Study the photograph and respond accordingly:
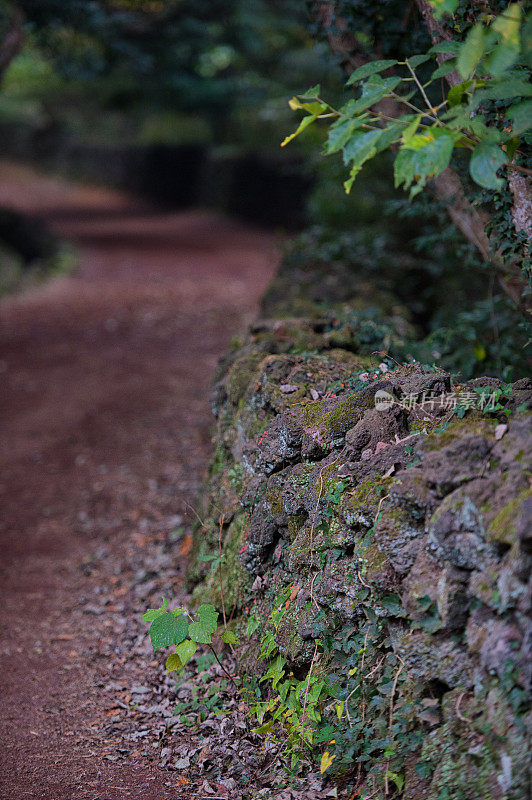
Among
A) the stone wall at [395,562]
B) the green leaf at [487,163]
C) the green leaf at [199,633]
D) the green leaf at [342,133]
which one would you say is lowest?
the green leaf at [199,633]

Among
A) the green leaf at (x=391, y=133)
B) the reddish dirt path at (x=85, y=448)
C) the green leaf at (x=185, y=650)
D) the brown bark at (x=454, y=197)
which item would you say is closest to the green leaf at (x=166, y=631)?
the green leaf at (x=185, y=650)

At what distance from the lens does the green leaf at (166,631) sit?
10.3ft


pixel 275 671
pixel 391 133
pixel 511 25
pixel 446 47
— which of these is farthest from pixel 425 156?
pixel 275 671

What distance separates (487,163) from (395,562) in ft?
4.87

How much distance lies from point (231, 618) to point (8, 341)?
283 inches

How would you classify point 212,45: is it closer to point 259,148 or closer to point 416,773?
point 259,148

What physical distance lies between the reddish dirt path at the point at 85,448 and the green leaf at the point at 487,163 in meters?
2.83

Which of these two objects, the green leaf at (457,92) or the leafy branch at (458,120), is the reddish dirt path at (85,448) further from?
the green leaf at (457,92)

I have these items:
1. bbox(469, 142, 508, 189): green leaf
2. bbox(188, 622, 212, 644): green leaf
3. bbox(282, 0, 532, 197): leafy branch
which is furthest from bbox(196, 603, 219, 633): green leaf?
bbox(469, 142, 508, 189): green leaf

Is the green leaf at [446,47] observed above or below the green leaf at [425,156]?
above

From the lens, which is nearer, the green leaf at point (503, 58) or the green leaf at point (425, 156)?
the green leaf at point (503, 58)

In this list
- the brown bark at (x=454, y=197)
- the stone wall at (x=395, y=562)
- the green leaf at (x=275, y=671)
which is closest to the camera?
the stone wall at (x=395, y=562)

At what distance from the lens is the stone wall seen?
218 cm

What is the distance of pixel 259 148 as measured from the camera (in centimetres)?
1834
